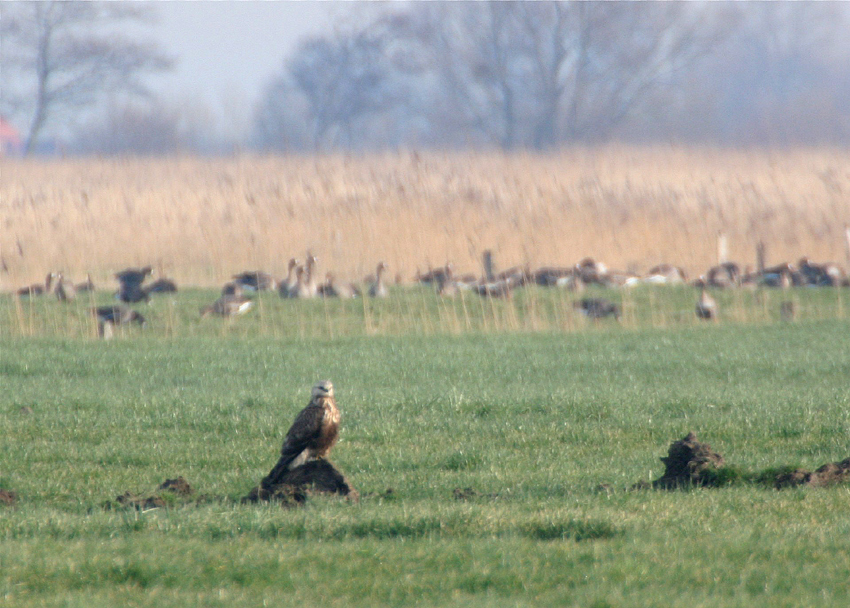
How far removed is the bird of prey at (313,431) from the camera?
629 cm

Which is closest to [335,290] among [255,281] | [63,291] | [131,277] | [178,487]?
[255,281]

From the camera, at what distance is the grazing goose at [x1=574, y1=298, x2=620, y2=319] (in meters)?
17.0

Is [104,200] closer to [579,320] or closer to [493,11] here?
[579,320]

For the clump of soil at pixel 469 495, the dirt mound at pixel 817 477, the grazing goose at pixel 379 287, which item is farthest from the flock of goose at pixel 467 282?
the dirt mound at pixel 817 477

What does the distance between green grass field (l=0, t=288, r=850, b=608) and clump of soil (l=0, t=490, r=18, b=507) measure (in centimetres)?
5

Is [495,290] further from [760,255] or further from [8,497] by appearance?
[8,497]

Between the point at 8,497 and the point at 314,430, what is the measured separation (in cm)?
214

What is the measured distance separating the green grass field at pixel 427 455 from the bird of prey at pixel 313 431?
0.36 meters

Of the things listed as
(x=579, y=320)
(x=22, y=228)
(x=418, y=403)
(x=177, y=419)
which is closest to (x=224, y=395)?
(x=177, y=419)

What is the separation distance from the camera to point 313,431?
250 inches

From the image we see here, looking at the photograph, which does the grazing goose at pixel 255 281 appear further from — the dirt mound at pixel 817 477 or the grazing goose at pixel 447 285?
the dirt mound at pixel 817 477

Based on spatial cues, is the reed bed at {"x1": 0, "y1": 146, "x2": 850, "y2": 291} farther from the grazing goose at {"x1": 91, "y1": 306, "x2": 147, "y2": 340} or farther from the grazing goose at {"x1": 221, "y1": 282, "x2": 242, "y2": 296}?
the grazing goose at {"x1": 91, "y1": 306, "x2": 147, "y2": 340}

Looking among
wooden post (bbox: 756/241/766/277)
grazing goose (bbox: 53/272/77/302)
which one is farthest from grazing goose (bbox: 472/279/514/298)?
grazing goose (bbox: 53/272/77/302)

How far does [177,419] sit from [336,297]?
928 centimetres
